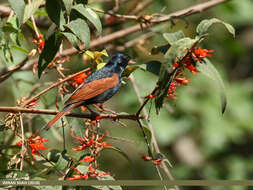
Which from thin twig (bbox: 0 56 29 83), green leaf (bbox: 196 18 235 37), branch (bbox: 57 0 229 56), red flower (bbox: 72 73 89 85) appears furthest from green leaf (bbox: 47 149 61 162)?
green leaf (bbox: 196 18 235 37)

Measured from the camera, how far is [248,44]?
8.67 m

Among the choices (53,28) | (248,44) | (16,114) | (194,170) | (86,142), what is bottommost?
(86,142)

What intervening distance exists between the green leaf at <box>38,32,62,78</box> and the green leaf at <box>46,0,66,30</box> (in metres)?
0.07

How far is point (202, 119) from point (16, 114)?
4803mm

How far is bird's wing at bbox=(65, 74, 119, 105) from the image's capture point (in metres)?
2.68

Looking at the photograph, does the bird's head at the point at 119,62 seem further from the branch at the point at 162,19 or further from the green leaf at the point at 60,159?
the green leaf at the point at 60,159

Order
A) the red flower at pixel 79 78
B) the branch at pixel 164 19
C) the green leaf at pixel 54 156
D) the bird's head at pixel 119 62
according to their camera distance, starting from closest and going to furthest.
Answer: the green leaf at pixel 54 156
the red flower at pixel 79 78
the bird's head at pixel 119 62
the branch at pixel 164 19

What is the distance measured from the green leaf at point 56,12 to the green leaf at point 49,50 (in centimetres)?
7

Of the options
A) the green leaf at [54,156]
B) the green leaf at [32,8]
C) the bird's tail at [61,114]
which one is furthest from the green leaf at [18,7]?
the green leaf at [54,156]

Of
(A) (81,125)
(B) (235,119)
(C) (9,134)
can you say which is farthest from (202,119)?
(A) (81,125)

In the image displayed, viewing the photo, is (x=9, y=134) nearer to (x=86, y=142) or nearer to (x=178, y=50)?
(x=86, y=142)

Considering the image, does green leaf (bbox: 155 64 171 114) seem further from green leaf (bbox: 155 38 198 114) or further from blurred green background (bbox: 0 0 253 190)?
blurred green background (bbox: 0 0 253 190)

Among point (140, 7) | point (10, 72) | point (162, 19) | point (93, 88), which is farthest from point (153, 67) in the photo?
point (140, 7)

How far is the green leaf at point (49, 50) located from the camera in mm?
2244
